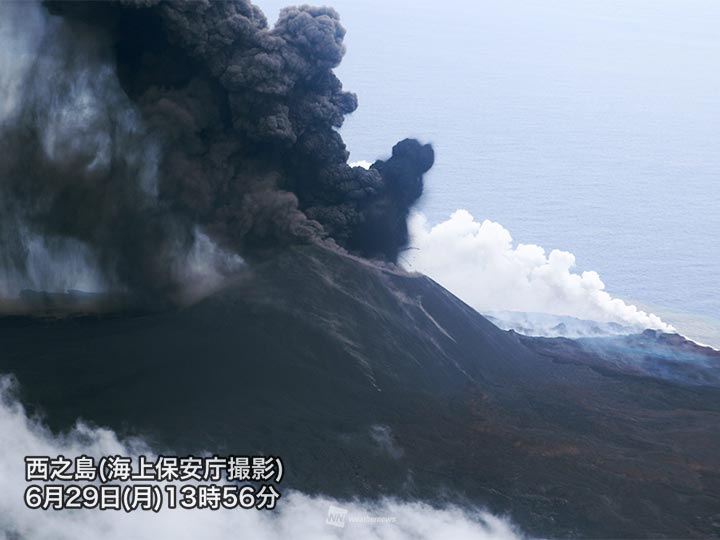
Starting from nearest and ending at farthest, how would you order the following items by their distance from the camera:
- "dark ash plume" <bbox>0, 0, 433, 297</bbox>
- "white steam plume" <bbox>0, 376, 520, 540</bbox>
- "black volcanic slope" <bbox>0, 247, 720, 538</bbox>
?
"white steam plume" <bbox>0, 376, 520, 540</bbox>, "black volcanic slope" <bbox>0, 247, 720, 538</bbox>, "dark ash plume" <bbox>0, 0, 433, 297</bbox>

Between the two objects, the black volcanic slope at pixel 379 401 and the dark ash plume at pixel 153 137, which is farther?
the dark ash plume at pixel 153 137

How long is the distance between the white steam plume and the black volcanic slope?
0.96m

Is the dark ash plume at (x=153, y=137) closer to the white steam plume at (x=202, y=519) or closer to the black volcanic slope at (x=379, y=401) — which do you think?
the black volcanic slope at (x=379, y=401)

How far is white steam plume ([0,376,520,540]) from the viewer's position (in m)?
40.2

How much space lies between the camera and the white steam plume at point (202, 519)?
4022cm

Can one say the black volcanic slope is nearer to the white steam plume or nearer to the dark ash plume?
the white steam plume

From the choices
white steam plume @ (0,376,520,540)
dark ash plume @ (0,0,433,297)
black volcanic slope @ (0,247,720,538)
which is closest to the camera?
white steam plume @ (0,376,520,540)

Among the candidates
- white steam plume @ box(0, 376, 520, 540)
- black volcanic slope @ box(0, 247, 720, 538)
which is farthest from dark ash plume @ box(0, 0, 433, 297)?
white steam plume @ box(0, 376, 520, 540)

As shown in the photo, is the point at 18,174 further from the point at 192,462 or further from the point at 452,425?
the point at 452,425

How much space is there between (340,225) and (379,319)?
19.8ft

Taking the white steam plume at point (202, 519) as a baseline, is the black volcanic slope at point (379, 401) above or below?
above

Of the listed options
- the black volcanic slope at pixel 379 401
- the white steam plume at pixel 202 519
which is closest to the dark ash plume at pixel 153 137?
the black volcanic slope at pixel 379 401

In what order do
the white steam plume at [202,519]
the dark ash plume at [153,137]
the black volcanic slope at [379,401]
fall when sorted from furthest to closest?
1. the dark ash plume at [153,137]
2. the black volcanic slope at [379,401]
3. the white steam plume at [202,519]

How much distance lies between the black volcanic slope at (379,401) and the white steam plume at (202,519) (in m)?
0.96
